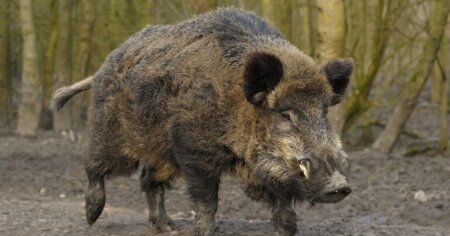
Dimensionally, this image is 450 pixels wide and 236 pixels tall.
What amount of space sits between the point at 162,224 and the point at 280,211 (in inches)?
61.1

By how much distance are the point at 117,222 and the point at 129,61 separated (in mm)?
1810

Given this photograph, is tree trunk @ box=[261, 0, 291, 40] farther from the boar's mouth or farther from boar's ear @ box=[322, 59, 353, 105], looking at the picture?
the boar's mouth

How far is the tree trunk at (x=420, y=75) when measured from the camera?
16.1 metres

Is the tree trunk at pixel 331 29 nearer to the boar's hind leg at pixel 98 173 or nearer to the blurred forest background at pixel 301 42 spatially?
the blurred forest background at pixel 301 42

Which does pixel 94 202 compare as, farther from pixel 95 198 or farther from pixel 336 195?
pixel 336 195

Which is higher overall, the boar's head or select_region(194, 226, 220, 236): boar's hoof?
the boar's head

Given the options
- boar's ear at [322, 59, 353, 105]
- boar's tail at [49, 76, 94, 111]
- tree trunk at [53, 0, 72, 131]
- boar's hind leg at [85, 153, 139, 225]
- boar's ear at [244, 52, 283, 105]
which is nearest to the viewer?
boar's ear at [244, 52, 283, 105]

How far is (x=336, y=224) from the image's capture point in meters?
8.82

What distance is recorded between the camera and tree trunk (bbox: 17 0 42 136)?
19047 mm

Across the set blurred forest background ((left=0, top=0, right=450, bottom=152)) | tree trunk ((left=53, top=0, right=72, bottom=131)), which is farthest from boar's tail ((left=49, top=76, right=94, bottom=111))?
tree trunk ((left=53, top=0, right=72, bottom=131))

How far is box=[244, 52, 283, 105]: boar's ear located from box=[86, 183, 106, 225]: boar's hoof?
8.86 feet

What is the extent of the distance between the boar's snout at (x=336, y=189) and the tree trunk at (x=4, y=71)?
54.6 ft

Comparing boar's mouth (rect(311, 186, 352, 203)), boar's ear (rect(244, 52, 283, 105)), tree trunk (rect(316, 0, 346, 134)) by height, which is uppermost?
boar's ear (rect(244, 52, 283, 105))

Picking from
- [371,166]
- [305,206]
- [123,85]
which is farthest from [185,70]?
[371,166]
